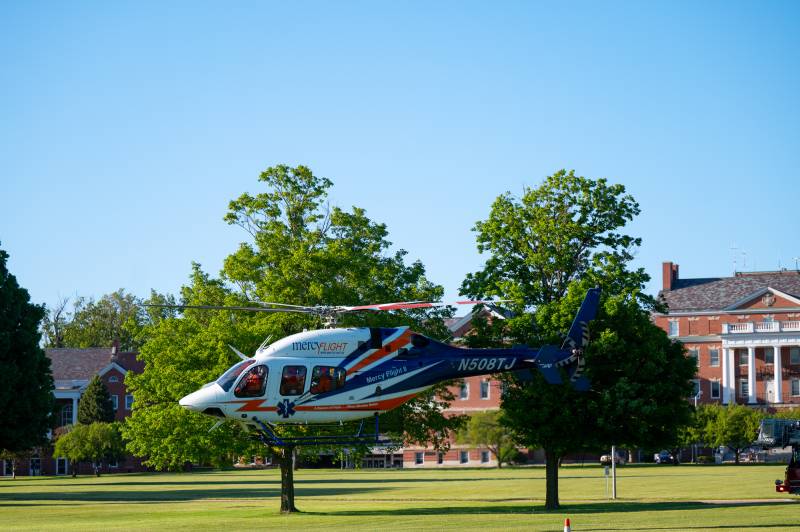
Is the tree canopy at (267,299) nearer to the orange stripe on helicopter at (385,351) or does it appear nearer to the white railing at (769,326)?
the orange stripe on helicopter at (385,351)

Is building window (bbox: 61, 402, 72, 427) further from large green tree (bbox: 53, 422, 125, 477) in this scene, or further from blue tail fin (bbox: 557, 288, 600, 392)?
blue tail fin (bbox: 557, 288, 600, 392)

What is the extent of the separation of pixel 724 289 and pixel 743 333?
7.42 metres

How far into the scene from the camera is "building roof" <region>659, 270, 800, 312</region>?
134875 millimetres

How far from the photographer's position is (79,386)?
129 metres

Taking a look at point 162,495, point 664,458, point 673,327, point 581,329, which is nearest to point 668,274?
point 673,327

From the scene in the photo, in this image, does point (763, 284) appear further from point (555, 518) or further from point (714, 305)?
point (555, 518)

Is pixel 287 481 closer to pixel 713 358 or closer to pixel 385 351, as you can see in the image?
pixel 385 351

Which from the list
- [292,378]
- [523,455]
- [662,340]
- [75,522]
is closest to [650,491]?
[662,340]

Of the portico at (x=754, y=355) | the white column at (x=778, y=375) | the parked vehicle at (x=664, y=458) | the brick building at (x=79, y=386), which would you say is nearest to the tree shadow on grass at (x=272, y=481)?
the brick building at (x=79, y=386)

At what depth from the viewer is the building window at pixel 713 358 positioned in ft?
443

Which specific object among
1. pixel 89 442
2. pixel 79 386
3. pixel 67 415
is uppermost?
pixel 79 386

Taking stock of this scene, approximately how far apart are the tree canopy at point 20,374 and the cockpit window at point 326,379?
3817 cm

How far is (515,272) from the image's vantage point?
5553 cm

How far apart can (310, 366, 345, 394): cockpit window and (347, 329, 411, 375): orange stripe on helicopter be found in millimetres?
388
